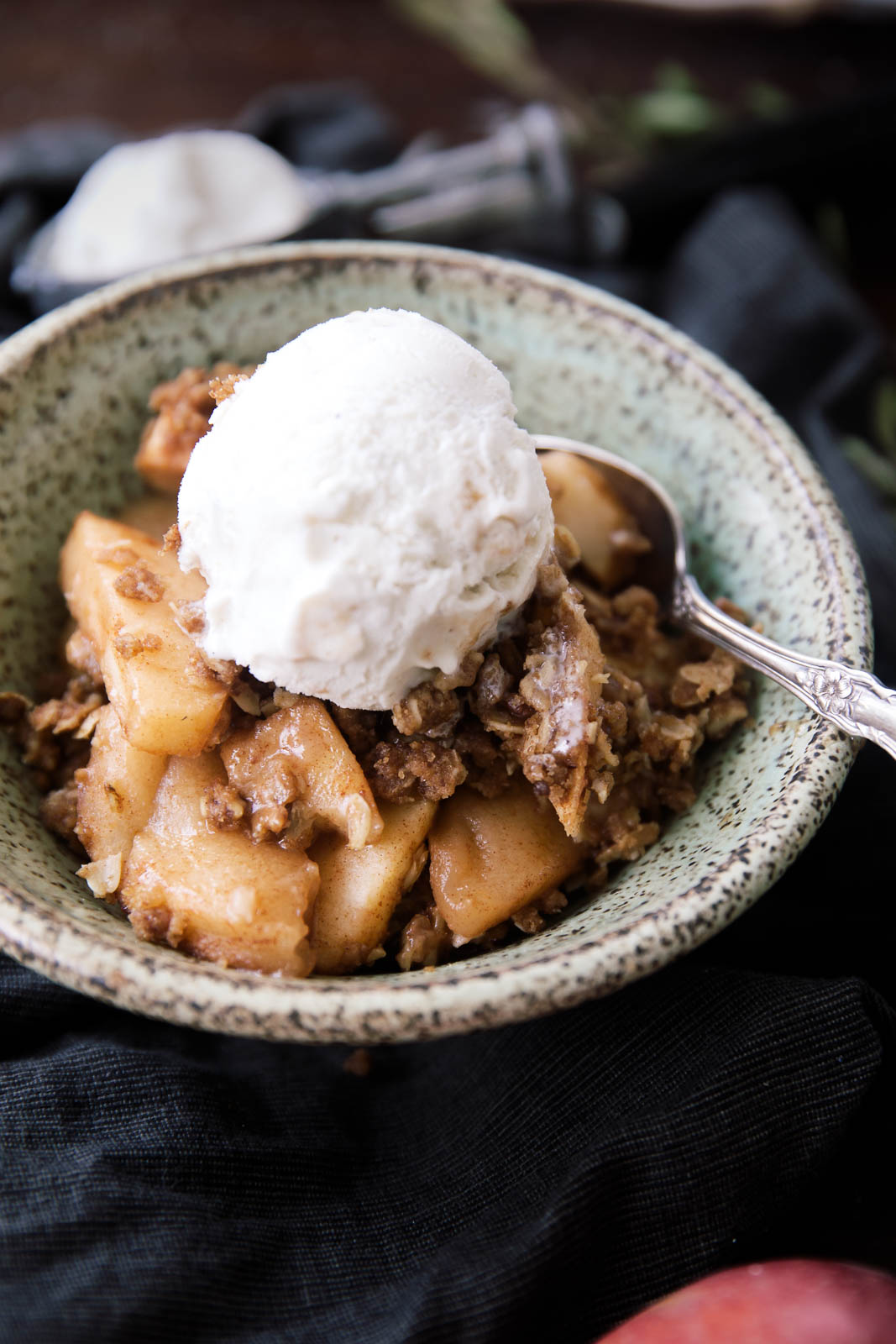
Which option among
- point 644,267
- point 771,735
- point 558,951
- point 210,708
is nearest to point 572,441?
point 771,735

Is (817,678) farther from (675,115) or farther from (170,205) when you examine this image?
(675,115)

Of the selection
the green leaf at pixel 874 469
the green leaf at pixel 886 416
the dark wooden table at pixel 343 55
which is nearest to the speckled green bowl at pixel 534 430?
the green leaf at pixel 874 469

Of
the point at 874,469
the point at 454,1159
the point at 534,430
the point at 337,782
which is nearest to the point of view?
the point at 337,782

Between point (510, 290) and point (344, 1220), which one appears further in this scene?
point (510, 290)

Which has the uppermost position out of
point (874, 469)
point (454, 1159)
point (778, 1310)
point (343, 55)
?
point (343, 55)

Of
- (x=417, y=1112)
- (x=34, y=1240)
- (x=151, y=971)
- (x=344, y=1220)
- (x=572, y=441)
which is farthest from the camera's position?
(x=572, y=441)

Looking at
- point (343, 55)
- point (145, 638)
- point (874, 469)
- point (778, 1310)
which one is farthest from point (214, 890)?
point (343, 55)

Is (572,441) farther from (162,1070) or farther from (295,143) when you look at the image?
(295,143)

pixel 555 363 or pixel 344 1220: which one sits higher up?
pixel 555 363
